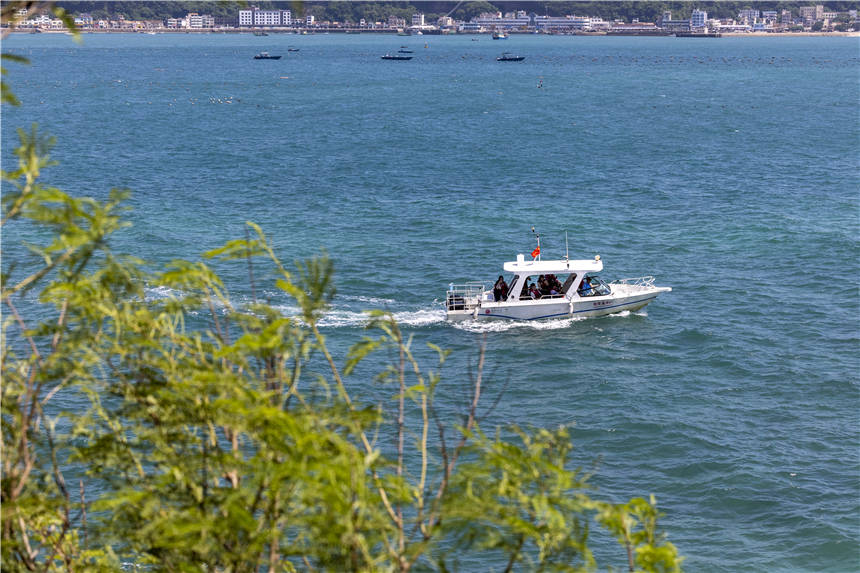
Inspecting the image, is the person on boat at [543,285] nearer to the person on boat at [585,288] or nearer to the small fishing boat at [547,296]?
the small fishing boat at [547,296]

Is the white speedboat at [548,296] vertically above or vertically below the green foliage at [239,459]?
below

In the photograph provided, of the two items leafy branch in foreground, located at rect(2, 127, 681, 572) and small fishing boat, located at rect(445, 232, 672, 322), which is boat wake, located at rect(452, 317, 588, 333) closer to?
small fishing boat, located at rect(445, 232, 672, 322)

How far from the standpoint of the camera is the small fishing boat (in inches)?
1447

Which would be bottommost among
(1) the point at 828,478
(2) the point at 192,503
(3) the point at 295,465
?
(1) the point at 828,478

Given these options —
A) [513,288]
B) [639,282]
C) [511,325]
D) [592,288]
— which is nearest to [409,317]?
[511,325]

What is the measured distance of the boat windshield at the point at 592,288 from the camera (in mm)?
37750

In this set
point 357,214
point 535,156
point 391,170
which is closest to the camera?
point 357,214

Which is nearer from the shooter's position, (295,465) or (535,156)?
(295,465)

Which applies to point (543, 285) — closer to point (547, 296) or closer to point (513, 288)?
point (547, 296)

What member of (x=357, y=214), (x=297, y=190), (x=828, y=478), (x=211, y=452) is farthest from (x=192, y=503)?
(x=297, y=190)

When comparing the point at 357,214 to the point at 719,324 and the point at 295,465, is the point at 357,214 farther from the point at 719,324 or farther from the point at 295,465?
the point at 295,465

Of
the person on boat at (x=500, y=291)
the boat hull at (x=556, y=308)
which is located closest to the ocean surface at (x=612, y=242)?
the boat hull at (x=556, y=308)

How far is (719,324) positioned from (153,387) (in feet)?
102

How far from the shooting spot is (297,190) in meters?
61.9
